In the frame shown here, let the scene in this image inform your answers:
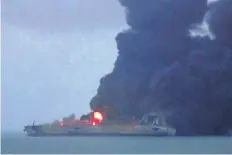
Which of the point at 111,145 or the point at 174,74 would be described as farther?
the point at 174,74

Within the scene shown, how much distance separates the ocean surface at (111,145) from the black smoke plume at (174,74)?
0.75ft

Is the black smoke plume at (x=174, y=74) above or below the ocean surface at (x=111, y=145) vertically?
above

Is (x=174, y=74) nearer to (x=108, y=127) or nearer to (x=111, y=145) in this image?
(x=108, y=127)

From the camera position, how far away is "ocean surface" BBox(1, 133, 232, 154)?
7.35 m

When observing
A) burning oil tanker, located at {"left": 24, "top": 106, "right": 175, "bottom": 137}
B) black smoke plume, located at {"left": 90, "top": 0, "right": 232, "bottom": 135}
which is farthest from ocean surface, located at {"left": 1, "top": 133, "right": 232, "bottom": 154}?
black smoke plume, located at {"left": 90, "top": 0, "right": 232, "bottom": 135}

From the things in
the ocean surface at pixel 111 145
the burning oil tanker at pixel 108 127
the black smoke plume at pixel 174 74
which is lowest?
the ocean surface at pixel 111 145

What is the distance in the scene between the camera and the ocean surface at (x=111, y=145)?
24.1ft

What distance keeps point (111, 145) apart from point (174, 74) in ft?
3.72

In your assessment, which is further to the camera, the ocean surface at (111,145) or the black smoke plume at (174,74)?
the black smoke plume at (174,74)

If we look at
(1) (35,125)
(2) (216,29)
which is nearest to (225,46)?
(2) (216,29)

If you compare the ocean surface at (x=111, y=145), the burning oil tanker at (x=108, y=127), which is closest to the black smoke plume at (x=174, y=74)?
the burning oil tanker at (x=108, y=127)

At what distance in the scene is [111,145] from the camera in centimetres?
743

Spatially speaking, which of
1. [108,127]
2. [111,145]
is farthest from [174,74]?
[111,145]

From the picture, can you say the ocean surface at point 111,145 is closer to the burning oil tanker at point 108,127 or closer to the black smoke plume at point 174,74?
the burning oil tanker at point 108,127
